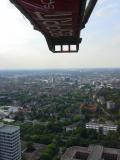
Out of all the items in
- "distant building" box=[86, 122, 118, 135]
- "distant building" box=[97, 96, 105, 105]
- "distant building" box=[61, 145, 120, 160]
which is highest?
"distant building" box=[97, 96, 105, 105]

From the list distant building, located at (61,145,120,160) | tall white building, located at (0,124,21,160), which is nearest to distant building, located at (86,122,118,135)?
distant building, located at (61,145,120,160)

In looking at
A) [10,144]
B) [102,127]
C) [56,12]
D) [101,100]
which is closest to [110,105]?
[101,100]

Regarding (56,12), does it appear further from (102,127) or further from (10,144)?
(102,127)

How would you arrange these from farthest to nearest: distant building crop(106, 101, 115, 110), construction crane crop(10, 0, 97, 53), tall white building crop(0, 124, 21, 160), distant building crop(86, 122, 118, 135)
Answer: distant building crop(106, 101, 115, 110) < distant building crop(86, 122, 118, 135) < tall white building crop(0, 124, 21, 160) < construction crane crop(10, 0, 97, 53)

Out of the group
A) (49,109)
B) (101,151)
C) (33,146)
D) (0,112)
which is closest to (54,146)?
(33,146)

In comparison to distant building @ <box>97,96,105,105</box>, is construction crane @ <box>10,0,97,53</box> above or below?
above

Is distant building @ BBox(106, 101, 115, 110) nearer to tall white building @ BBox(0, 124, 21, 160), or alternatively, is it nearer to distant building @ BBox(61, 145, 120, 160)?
distant building @ BBox(61, 145, 120, 160)

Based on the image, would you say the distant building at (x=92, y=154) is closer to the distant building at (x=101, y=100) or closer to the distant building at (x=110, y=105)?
the distant building at (x=110, y=105)

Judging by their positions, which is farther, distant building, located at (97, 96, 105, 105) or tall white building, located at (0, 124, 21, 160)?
distant building, located at (97, 96, 105, 105)
